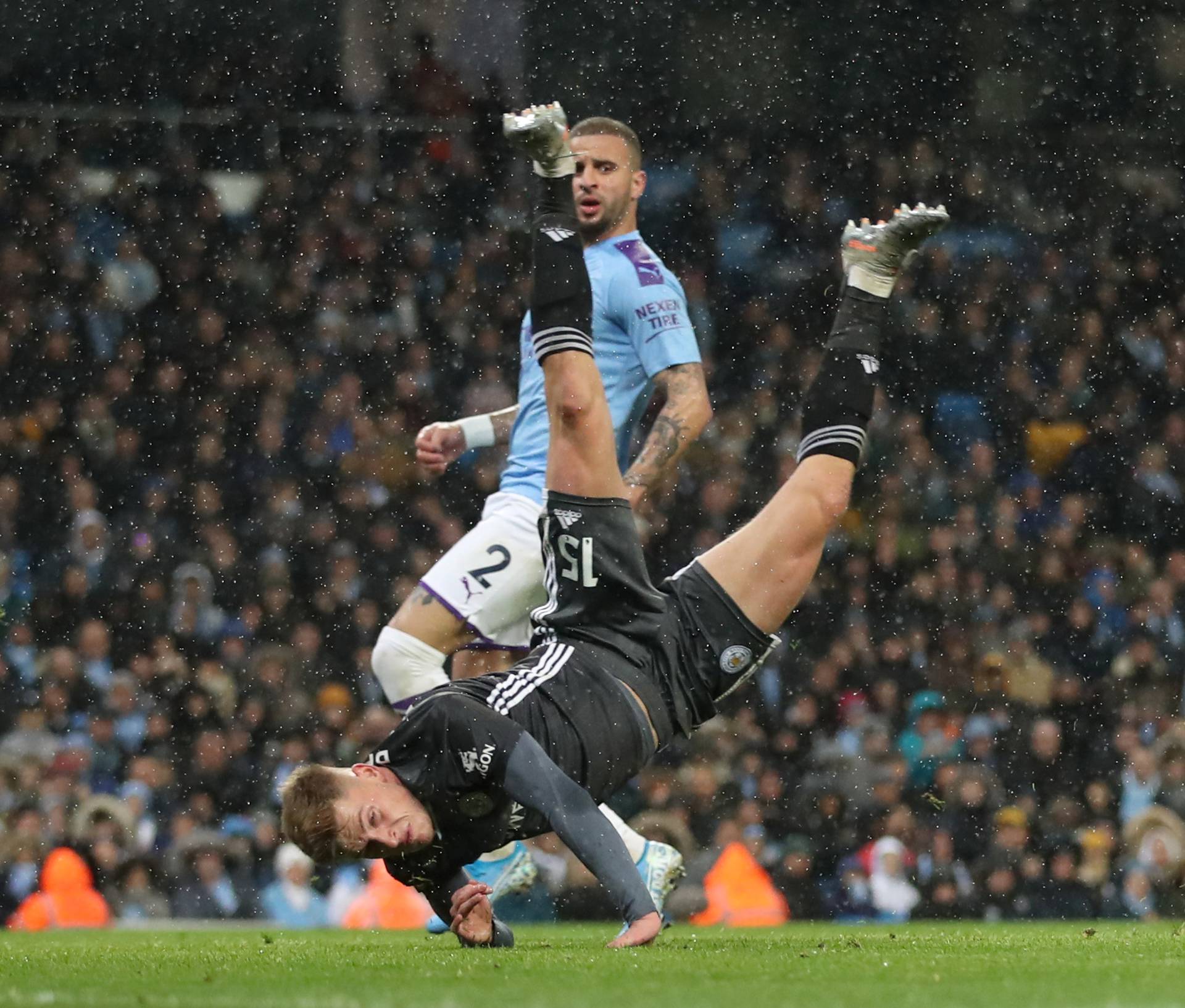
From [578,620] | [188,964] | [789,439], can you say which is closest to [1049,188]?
[789,439]

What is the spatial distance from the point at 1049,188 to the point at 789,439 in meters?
3.98

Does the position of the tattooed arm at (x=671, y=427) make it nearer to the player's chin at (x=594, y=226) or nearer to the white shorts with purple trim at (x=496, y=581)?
the white shorts with purple trim at (x=496, y=581)

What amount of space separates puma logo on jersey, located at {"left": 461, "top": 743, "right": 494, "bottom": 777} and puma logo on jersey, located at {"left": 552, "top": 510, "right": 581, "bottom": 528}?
0.85 metres

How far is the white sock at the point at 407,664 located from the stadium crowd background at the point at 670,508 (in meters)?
3.67

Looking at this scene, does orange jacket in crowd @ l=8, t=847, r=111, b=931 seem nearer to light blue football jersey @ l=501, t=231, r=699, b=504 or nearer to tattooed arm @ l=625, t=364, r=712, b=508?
light blue football jersey @ l=501, t=231, r=699, b=504

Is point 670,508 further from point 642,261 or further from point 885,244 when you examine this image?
point 885,244

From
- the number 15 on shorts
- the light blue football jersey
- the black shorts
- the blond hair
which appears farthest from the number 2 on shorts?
the blond hair

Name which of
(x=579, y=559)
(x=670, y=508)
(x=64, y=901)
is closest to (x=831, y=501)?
(x=579, y=559)

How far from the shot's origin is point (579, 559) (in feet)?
17.7

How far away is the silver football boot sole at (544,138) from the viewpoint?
5426 mm

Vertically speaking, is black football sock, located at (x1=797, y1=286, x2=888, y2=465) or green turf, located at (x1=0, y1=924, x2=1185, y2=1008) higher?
black football sock, located at (x1=797, y1=286, x2=888, y2=465)

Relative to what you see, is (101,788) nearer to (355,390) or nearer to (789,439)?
(355,390)

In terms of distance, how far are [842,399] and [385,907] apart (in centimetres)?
520

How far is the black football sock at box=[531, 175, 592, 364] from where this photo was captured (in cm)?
543
